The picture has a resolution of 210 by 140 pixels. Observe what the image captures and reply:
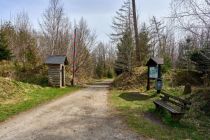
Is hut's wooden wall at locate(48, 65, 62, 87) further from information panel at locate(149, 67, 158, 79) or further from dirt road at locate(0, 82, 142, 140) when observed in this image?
dirt road at locate(0, 82, 142, 140)

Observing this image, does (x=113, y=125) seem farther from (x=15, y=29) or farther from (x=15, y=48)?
(x=15, y=29)

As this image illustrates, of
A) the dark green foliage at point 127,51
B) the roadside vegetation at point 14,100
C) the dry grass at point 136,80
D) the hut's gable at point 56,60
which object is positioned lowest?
the roadside vegetation at point 14,100

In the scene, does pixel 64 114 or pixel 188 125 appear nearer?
pixel 188 125

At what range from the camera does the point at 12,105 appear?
12180 mm

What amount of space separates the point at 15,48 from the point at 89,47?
960 centimetres

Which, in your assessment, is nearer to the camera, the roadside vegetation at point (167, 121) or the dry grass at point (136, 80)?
the roadside vegetation at point (167, 121)

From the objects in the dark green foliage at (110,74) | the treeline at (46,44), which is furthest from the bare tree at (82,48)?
the dark green foliage at (110,74)

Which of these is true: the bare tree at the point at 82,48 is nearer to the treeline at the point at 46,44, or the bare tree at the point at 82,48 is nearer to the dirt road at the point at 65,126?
the treeline at the point at 46,44

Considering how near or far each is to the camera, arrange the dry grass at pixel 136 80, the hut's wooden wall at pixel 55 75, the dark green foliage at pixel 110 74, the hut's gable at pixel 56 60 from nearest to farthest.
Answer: the dry grass at pixel 136 80
the hut's gable at pixel 56 60
the hut's wooden wall at pixel 55 75
the dark green foliage at pixel 110 74

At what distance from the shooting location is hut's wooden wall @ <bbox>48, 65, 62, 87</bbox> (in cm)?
2264

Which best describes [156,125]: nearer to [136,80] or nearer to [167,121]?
[167,121]

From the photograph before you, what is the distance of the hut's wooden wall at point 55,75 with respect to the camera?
74.3 feet

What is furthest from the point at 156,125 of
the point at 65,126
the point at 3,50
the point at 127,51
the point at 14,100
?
the point at 3,50

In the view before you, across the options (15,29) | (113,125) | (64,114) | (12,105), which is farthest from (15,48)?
(113,125)
